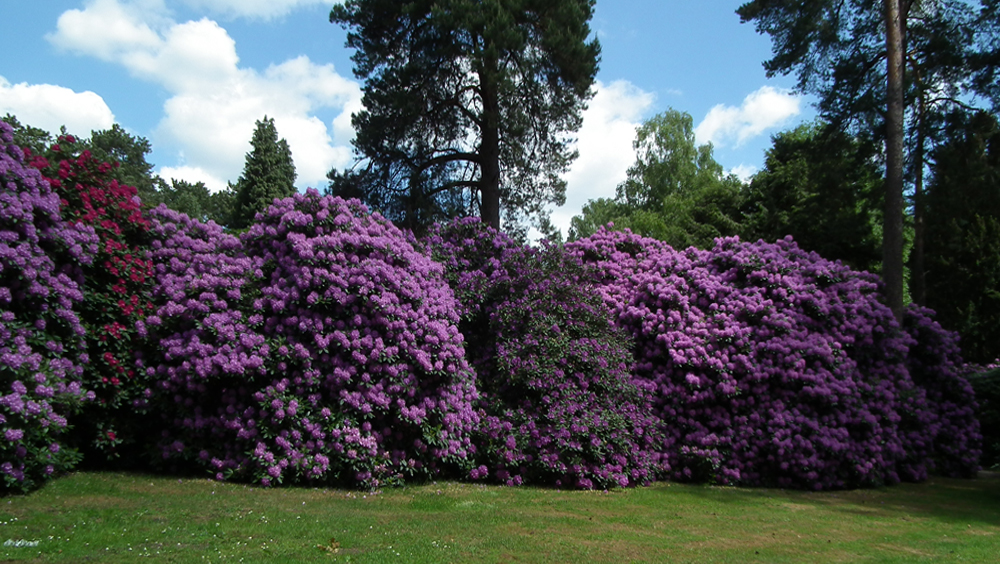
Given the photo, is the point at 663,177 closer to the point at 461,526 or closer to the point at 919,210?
the point at 919,210

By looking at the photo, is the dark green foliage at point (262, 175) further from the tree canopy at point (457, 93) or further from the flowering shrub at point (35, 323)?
the flowering shrub at point (35, 323)

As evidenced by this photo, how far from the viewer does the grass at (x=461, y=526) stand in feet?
18.2

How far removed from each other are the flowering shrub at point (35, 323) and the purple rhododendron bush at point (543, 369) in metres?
5.12

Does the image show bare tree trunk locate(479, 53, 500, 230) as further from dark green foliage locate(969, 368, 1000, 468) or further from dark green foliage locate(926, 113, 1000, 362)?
dark green foliage locate(969, 368, 1000, 468)

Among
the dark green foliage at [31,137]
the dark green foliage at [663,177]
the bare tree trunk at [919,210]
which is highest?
the dark green foliage at [663,177]

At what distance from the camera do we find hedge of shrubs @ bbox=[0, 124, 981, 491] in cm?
795

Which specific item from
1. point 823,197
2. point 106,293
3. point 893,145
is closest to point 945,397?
point 893,145

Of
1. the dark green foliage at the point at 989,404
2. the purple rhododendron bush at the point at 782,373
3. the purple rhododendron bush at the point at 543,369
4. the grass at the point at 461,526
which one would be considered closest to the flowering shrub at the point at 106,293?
the grass at the point at 461,526

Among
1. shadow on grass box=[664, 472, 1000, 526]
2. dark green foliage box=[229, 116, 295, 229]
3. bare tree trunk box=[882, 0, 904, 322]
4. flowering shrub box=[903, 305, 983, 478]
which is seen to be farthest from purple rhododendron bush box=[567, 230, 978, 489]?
dark green foliage box=[229, 116, 295, 229]

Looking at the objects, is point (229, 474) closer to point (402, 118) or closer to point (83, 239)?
point (83, 239)

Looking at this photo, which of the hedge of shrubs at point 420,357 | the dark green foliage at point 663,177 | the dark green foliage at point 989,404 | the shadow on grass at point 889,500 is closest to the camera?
the hedge of shrubs at point 420,357

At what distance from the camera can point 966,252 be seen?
19.4 m

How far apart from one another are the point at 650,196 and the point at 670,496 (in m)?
32.9

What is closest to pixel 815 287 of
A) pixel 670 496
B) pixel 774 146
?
pixel 670 496
